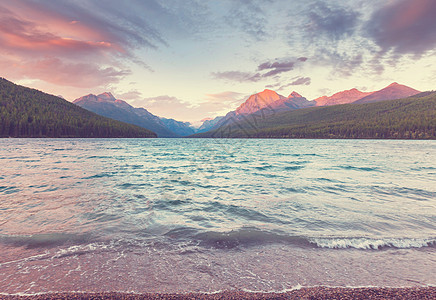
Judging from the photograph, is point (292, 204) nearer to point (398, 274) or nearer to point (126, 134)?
point (398, 274)

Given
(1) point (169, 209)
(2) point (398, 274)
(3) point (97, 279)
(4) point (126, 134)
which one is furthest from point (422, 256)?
(4) point (126, 134)

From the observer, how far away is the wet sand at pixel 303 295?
439 centimetres

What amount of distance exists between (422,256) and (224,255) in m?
6.16

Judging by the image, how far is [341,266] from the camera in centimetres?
584

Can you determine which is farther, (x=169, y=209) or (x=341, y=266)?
(x=169, y=209)

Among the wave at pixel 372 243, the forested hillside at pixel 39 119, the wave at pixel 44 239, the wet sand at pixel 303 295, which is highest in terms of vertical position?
the forested hillside at pixel 39 119

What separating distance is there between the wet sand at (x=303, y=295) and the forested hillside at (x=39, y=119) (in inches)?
Result: 6318

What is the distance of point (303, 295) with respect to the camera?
4.55m

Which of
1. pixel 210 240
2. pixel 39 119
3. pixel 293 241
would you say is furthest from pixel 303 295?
pixel 39 119

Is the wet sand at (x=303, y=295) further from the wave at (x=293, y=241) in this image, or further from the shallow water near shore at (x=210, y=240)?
the wave at (x=293, y=241)

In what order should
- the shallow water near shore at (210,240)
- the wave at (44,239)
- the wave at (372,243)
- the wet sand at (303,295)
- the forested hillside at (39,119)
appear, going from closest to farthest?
the wet sand at (303,295)
the shallow water near shore at (210,240)
the wave at (44,239)
the wave at (372,243)
the forested hillside at (39,119)

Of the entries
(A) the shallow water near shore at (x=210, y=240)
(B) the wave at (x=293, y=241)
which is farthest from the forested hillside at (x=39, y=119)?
(B) the wave at (x=293, y=241)

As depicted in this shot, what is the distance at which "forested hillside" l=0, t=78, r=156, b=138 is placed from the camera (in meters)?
122

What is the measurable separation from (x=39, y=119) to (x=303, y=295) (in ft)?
575
